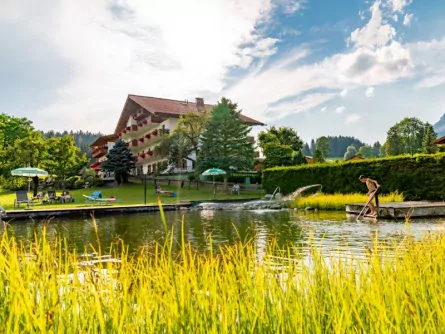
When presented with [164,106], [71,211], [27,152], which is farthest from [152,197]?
[164,106]

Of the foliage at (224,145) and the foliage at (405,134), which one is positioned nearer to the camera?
the foliage at (224,145)

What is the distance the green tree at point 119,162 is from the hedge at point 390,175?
26917mm

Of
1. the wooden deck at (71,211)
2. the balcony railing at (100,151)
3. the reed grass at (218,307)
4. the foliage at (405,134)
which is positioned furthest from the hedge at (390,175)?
the foliage at (405,134)

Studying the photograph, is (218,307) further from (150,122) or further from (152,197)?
(150,122)

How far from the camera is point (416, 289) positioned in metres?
2.73

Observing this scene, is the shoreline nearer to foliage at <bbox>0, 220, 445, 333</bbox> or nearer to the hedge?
the hedge

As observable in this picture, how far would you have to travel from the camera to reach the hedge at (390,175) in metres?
18.8

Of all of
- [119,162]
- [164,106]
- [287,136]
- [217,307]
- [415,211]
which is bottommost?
[415,211]

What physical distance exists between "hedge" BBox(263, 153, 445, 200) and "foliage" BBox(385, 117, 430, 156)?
60545mm

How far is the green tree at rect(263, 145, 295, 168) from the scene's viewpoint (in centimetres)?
4191

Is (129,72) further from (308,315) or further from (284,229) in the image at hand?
(308,315)

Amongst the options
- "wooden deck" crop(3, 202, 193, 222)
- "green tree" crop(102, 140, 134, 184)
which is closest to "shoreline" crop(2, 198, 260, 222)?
"wooden deck" crop(3, 202, 193, 222)

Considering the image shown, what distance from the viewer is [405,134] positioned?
80.9 m

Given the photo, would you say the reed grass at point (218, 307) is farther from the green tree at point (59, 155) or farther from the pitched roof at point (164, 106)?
the pitched roof at point (164, 106)
